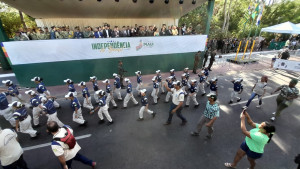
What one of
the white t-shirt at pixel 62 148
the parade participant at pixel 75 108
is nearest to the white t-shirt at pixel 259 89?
→ the white t-shirt at pixel 62 148

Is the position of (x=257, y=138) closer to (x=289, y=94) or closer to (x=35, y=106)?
(x=289, y=94)

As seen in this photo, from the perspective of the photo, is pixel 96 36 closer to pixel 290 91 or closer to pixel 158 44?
pixel 158 44

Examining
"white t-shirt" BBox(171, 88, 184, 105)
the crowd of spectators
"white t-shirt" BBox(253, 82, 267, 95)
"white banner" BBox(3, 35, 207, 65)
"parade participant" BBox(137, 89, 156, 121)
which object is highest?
the crowd of spectators

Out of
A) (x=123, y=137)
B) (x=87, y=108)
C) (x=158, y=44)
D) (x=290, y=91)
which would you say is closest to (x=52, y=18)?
(x=158, y=44)

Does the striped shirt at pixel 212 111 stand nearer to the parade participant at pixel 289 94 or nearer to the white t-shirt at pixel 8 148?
the parade participant at pixel 289 94

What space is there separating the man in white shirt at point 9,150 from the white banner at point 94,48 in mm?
7561

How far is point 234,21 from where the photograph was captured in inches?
1139

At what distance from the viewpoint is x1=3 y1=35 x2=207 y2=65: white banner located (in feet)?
30.3

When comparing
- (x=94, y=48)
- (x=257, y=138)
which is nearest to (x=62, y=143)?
(x=257, y=138)

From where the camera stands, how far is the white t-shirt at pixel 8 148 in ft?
11.2

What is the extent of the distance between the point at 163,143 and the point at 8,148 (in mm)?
4484

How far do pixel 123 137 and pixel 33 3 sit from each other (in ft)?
45.2

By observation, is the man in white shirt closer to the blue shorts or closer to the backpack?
the backpack

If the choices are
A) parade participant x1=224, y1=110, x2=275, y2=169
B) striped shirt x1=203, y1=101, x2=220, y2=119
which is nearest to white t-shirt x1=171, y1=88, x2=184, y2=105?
striped shirt x1=203, y1=101, x2=220, y2=119
